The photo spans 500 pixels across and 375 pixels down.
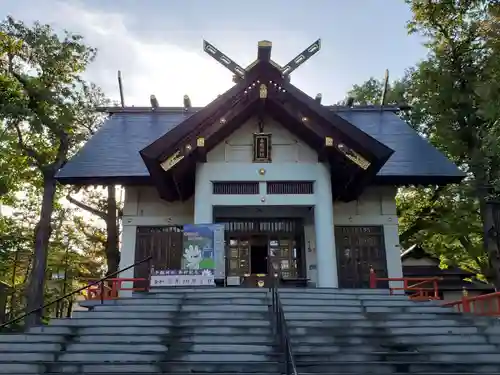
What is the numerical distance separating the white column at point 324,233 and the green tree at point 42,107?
11373 millimetres

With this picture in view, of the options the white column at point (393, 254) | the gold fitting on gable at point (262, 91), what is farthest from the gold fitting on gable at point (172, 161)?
the white column at point (393, 254)

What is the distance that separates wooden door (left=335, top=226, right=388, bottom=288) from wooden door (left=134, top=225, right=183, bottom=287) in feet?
16.3

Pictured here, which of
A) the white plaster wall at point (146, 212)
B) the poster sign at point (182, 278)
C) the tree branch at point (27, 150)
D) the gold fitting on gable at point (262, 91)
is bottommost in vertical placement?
the poster sign at point (182, 278)

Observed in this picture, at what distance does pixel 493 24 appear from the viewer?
36.4 feet

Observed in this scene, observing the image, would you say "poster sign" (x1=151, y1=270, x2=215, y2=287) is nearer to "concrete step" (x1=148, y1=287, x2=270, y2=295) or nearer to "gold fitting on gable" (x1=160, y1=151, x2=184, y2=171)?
Result: "concrete step" (x1=148, y1=287, x2=270, y2=295)

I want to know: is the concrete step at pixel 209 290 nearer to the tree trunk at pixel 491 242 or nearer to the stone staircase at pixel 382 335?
the stone staircase at pixel 382 335

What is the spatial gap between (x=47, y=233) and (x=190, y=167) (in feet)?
28.8

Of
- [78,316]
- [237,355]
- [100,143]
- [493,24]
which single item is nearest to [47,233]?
[100,143]

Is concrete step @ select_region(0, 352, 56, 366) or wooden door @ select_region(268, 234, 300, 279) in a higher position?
wooden door @ select_region(268, 234, 300, 279)

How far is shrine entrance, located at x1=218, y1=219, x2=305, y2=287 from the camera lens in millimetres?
14609

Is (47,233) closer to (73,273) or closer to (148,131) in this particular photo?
(148,131)

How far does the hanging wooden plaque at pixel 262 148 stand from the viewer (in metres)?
13.2

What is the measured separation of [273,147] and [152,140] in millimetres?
5412

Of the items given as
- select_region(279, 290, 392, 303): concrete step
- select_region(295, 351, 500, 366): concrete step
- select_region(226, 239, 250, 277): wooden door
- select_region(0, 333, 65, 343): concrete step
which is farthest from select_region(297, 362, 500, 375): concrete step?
select_region(226, 239, 250, 277): wooden door
